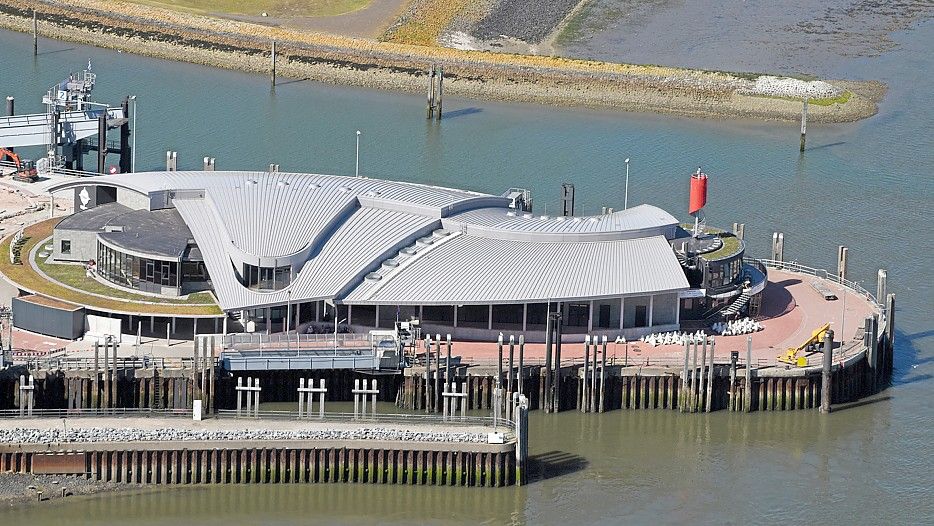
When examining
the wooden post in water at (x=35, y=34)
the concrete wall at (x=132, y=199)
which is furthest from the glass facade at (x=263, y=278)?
the wooden post in water at (x=35, y=34)

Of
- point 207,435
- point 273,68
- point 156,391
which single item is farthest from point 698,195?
point 273,68

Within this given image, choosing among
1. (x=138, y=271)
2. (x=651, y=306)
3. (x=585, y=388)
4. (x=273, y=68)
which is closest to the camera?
(x=585, y=388)

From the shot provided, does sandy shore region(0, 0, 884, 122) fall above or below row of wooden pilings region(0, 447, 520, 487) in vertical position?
above

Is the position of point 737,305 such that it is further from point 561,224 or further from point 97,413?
point 97,413

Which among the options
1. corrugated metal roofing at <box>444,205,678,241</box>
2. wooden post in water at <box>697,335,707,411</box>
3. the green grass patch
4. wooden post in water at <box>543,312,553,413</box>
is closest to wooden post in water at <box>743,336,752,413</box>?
wooden post in water at <box>697,335,707,411</box>

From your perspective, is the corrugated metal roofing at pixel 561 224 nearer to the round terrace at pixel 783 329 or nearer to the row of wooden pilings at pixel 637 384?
the round terrace at pixel 783 329

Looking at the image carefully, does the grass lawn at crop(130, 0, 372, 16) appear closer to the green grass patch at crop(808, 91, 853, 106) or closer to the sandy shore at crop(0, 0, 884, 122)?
the sandy shore at crop(0, 0, 884, 122)

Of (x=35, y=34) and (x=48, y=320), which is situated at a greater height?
(x=35, y=34)
